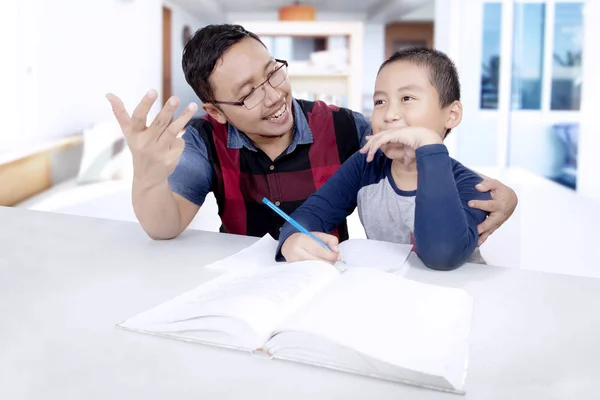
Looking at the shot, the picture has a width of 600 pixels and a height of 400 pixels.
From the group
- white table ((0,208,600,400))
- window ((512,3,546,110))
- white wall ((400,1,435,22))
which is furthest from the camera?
white wall ((400,1,435,22))

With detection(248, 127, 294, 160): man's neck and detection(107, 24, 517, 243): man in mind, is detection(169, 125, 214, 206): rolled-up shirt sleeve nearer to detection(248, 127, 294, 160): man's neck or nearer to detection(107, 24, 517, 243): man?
detection(107, 24, 517, 243): man

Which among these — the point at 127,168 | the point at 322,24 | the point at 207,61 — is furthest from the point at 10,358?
the point at 322,24

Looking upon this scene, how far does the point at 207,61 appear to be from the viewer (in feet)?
4.40

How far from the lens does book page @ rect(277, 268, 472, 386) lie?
1.78 ft

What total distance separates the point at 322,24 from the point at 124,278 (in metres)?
3.61

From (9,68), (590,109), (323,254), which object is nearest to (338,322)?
(323,254)

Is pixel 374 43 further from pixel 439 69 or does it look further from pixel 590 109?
pixel 439 69

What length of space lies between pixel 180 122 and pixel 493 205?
581mm

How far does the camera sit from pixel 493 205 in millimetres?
1091

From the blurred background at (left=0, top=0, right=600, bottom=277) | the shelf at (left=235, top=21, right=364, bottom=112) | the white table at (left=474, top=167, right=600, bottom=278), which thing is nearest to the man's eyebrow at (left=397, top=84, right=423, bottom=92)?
the white table at (left=474, top=167, right=600, bottom=278)

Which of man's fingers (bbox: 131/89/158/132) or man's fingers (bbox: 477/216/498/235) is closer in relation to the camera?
man's fingers (bbox: 131/89/158/132)

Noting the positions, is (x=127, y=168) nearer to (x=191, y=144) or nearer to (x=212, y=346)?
(x=191, y=144)

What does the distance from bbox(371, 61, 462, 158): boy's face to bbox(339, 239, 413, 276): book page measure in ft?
0.86

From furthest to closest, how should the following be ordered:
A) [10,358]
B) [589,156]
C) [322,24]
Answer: [322,24]
[589,156]
[10,358]
